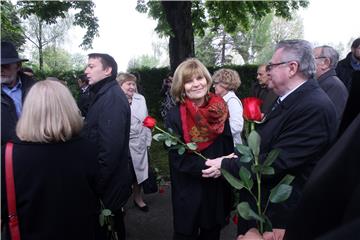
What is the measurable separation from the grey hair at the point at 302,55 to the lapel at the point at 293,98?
0.22 ft

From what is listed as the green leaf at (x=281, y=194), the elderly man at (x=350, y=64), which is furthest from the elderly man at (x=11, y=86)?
the elderly man at (x=350, y=64)

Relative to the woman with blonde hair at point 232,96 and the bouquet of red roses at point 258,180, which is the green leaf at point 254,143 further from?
the woman with blonde hair at point 232,96

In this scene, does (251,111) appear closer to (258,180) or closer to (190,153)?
(258,180)

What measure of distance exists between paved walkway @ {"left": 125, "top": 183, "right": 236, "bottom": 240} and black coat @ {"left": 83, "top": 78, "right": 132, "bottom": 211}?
133 centimetres

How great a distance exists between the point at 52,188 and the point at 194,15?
1181 centimetres

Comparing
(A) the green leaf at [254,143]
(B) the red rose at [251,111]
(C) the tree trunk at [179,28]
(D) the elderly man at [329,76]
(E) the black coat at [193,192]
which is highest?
(C) the tree trunk at [179,28]

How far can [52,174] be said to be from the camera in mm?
2035

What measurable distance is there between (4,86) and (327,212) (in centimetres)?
315

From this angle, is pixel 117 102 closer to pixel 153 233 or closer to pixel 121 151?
pixel 121 151

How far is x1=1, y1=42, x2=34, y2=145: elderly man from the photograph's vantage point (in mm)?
3018

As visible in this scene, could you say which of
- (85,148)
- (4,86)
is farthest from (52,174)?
(4,86)

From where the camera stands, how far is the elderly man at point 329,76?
12.5 feet

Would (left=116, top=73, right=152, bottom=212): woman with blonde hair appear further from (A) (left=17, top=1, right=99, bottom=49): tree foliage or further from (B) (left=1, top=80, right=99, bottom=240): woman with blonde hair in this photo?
(A) (left=17, top=1, right=99, bottom=49): tree foliage

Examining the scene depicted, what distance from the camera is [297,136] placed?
2088mm
